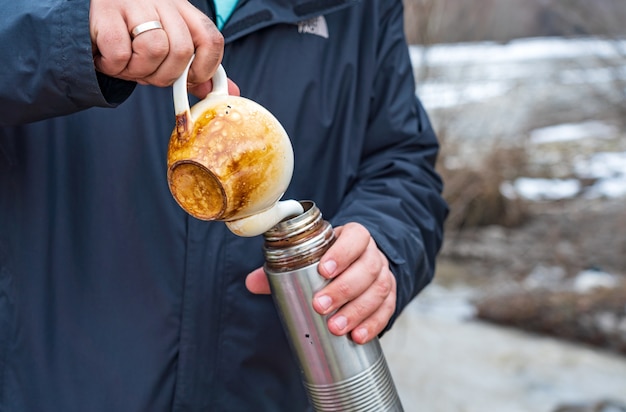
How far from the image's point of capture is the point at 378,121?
65.1 inches

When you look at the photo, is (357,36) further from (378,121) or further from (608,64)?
(608,64)

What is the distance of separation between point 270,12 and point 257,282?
50 centimetres

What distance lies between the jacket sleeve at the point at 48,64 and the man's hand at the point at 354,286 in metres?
0.40

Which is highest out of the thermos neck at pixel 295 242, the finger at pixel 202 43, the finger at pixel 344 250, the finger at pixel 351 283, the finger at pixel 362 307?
the finger at pixel 202 43

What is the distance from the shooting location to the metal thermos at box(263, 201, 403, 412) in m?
1.18

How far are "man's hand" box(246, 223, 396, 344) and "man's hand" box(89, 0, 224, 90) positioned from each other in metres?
0.36

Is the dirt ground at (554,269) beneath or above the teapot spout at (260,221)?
beneath

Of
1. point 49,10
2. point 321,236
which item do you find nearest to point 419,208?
point 321,236

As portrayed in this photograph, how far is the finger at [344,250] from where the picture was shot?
1191 millimetres

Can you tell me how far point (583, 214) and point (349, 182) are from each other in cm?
495

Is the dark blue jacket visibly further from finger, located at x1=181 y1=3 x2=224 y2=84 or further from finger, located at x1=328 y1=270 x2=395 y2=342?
finger, located at x1=181 y1=3 x2=224 y2=84

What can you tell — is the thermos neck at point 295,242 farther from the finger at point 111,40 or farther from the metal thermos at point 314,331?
Result: the finger at point 111,40

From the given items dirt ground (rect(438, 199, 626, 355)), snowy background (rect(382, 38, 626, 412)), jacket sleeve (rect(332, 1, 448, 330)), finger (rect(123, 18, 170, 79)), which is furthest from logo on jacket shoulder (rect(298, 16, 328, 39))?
dirt ground (rect(438, 199, 626, 355))

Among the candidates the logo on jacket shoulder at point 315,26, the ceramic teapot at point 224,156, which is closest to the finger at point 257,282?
the ceramic teapot at point 224,156
